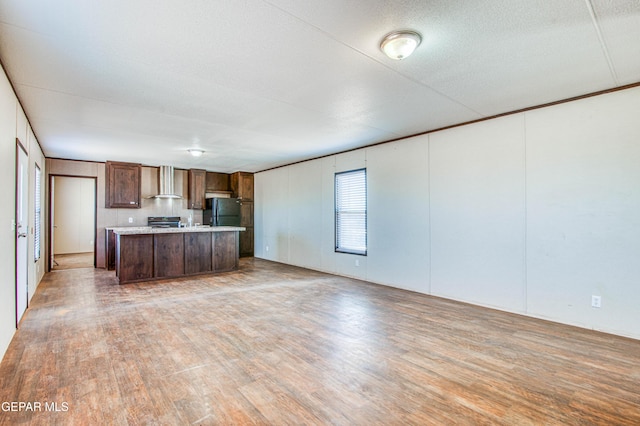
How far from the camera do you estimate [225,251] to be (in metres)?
6.70

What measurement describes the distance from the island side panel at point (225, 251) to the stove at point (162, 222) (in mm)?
2204

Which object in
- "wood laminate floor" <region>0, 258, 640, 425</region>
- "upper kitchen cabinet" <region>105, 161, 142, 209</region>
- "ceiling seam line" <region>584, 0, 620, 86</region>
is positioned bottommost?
"wood laminate floor" <region>0, 258, 640, 425</region>

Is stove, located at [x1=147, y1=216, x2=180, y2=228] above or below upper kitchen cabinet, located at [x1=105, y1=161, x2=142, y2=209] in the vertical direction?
below

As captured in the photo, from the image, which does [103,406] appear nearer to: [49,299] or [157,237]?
[49,299]

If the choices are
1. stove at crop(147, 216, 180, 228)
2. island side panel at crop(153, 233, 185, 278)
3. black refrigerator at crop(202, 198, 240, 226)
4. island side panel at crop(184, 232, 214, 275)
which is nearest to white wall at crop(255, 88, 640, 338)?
island side panel at crop(184, 232, 214, 275)

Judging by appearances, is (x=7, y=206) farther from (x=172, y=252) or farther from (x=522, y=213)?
(x=522, y=213)

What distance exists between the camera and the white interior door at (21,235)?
130 inches

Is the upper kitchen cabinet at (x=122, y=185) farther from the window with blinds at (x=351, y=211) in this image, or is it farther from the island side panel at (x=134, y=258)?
the window with blinds at (x=351, y=211)

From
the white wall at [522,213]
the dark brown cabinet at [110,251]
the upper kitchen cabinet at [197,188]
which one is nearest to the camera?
the white wall at [522,213]

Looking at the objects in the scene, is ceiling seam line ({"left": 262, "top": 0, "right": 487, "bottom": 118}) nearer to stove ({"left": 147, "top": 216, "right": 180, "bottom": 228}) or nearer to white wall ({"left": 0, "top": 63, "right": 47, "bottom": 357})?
white wall ({"left": 0, "top": 63, "right": 47, "bottom": 357})

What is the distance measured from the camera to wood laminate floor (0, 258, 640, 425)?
1.92 m

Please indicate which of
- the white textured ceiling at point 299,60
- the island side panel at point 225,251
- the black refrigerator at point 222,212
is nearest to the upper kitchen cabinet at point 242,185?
the black refrigerator at point 222,212

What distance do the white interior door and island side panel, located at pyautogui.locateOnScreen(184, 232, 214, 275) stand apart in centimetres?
244

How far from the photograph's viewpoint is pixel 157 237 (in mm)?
5871
